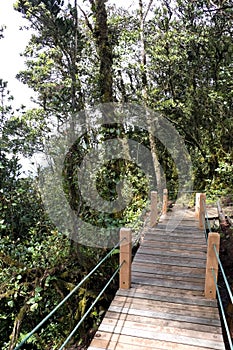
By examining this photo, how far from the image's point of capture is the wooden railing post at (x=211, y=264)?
11.0ft

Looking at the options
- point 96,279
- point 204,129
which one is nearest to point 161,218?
point 96,279

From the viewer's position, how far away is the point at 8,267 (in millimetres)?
4426

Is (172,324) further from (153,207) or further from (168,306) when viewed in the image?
(153,207)

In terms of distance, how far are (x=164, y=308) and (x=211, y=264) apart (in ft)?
2.50

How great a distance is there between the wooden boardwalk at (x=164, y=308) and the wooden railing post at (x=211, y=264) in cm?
10

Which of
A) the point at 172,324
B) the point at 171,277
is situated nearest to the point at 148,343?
the point at 172,324

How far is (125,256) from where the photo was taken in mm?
3643

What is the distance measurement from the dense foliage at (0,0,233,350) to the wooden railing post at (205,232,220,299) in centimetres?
143

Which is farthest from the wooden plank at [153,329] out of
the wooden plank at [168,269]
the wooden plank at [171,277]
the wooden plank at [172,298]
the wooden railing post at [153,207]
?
the wooden railing post at [153,207]

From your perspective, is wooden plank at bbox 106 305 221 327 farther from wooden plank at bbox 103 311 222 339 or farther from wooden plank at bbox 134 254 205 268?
wooden plank at bbox 134 254 205 268

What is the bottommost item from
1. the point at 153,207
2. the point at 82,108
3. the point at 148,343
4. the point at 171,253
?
the point at 148,343

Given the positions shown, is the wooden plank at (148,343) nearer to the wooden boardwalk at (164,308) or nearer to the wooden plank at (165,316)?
the wooden boardwalk at (164,308)

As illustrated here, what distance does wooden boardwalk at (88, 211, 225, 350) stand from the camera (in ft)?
9.04

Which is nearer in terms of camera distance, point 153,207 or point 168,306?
point 168,306
